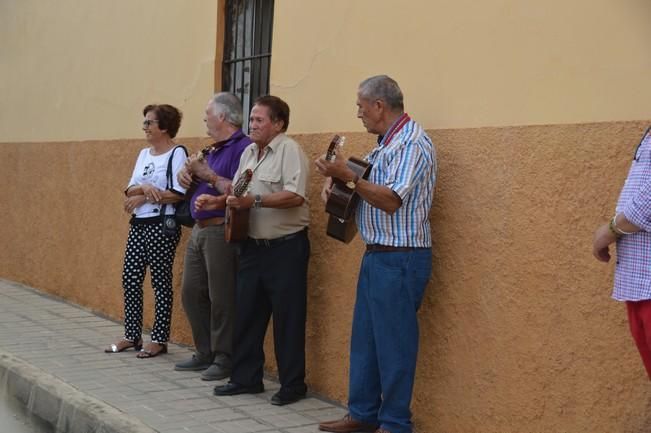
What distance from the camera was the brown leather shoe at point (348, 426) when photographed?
5012 mm

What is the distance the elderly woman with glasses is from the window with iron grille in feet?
1.70

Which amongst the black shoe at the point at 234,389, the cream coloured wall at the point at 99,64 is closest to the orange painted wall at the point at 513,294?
the black shoe at the point at 234,389

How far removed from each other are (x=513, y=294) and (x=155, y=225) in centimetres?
304

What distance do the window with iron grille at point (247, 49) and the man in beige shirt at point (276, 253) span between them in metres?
1.25

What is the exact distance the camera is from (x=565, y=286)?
166 inches

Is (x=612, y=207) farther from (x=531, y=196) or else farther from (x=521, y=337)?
(x=521, y=337)

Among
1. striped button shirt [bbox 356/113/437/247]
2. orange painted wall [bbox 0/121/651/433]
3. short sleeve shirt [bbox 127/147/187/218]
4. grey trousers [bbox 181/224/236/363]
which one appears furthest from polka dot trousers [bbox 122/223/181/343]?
striped button shirt [bbox 356/113/437/247]

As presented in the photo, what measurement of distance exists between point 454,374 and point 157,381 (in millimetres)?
2109

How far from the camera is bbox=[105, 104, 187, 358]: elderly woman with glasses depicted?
669 centimetres

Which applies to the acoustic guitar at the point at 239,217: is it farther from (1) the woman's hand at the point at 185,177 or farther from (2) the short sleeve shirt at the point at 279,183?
(1) the woman's hand at the point at 185,177

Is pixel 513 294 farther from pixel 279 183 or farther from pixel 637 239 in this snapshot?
pixel 279 183

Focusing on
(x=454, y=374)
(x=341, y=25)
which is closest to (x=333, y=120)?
(x=341, y=25)

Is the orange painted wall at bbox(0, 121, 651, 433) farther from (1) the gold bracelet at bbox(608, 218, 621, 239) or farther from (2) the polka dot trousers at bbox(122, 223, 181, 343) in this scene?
(2) the polka dot trousers at bbox(122, 223, 181, 343)

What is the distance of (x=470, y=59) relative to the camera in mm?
4801
